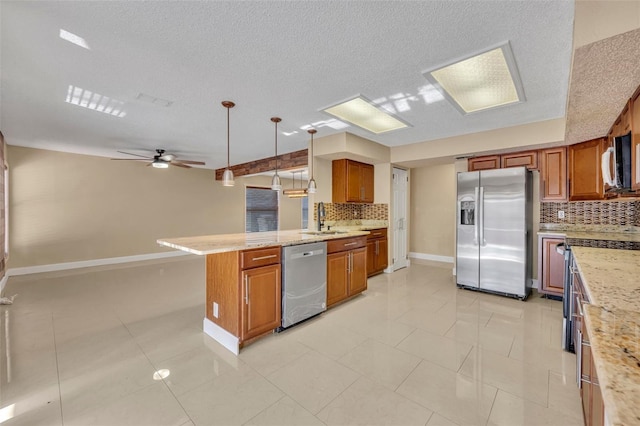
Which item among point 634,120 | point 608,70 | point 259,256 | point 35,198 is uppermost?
point 608,70

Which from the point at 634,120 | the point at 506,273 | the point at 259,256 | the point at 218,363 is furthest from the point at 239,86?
the point at 506,273

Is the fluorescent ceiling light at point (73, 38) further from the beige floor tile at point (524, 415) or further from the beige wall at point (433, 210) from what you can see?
the beige wall at point (433, 210)

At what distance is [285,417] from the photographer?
1609mm

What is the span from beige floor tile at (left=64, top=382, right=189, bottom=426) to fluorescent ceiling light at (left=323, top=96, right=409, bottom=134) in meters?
3.01

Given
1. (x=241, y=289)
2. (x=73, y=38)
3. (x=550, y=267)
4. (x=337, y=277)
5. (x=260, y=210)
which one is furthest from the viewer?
(x=260, y=210)

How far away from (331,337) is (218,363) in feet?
3.39

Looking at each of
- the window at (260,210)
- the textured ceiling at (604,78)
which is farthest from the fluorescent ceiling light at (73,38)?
the window at (260,210)

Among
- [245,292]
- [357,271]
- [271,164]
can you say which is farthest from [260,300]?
[271,164]

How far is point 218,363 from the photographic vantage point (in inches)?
85.9

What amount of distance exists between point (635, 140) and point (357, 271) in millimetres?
2800

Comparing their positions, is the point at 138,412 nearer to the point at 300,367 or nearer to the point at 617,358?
the point at 300,367

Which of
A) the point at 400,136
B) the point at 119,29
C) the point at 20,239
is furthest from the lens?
the point at 20,239

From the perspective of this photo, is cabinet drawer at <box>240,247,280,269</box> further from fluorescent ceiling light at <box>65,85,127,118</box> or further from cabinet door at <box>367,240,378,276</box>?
cabinet door at <box>367,240,378,276</box>

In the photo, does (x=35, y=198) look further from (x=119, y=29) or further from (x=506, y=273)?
(x=506, y=273)
